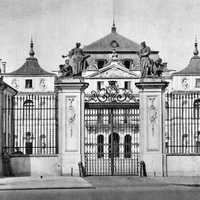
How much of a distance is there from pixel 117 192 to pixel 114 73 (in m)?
45.3

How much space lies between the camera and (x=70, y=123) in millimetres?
23250

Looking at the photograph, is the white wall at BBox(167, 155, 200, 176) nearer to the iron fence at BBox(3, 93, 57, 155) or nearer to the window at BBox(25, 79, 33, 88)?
the iron fence at BBox(3, 93, 57, 155)

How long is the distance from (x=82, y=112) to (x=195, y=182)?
227 inches

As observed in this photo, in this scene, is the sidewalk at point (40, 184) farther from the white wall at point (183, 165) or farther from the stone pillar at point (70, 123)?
the white wall at point (183, 165)

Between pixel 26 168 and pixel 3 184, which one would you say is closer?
pixel 3 184

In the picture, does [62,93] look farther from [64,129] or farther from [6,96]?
[6,96]

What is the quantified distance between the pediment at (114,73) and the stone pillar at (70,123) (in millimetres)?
36796

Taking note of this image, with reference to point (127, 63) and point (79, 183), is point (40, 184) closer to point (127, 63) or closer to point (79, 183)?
point (79, 183)

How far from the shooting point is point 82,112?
2333cm

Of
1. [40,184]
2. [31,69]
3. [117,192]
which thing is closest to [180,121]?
[40,184]

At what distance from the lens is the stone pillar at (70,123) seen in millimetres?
23094

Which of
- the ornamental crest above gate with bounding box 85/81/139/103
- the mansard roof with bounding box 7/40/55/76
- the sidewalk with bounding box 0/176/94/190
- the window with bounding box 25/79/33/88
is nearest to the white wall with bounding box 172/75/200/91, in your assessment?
the mansard roof with bounding box 7/40/55/76

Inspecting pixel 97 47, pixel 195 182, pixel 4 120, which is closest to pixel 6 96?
pixel 4 120

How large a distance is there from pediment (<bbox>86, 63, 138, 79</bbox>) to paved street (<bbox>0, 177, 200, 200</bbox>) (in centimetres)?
4144
